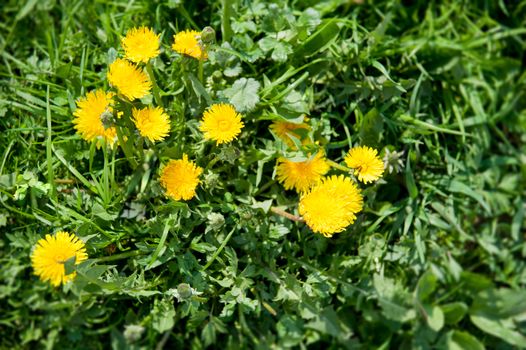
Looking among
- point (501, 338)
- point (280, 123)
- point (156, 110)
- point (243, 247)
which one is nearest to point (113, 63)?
point (156, 110)

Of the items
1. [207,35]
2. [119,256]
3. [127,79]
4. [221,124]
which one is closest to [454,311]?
[221,124]

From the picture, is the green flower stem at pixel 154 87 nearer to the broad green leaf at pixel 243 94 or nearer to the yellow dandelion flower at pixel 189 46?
the yellow dandelion flower at pixel 189 46

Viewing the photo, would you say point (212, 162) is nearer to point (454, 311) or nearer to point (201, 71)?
point (201, 71)

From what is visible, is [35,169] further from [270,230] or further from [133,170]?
[270,230]

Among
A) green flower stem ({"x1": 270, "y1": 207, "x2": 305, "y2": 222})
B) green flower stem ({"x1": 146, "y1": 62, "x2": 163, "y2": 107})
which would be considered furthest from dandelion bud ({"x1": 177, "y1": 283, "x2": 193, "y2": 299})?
green flower stem ({"x1": 146, "y1": 62, "x2": 163, "y2": 107})

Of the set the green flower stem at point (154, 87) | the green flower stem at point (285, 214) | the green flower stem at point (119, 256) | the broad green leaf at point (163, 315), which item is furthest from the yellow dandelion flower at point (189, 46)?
the broad green leaf at point (163, 315)

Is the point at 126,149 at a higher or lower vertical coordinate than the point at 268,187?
higher
